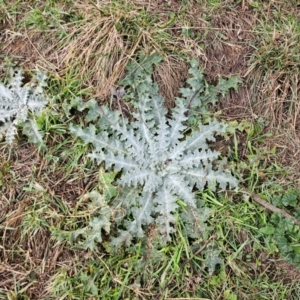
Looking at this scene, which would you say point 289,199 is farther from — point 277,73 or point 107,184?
point 107,184

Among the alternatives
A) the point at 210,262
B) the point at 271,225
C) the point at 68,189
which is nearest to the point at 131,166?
the point at 68,189

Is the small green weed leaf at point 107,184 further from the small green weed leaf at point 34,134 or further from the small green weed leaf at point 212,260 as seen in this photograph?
the small green weed leaf at point 212,260

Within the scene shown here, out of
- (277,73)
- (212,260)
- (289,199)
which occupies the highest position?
(277,73)

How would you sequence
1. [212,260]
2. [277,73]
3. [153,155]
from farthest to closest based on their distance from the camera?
[277,73], [153,155], [212,260]

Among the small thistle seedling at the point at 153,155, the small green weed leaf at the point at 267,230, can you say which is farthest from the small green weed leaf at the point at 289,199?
the small thistle seedling at the point at 153,155

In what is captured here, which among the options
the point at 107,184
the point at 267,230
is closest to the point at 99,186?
the point at 107,184

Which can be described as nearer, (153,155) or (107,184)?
(107,184)

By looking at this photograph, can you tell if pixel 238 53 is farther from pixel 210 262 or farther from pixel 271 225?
pixel 210 262
